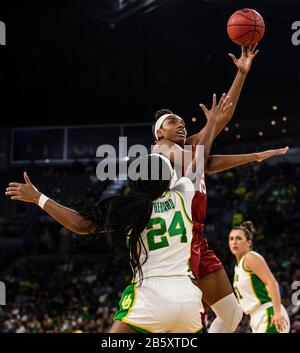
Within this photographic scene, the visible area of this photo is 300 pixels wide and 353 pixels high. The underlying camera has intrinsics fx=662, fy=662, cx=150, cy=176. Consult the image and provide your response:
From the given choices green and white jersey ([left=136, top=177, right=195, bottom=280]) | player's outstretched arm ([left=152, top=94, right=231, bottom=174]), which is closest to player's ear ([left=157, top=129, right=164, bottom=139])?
player's outstretched arm ([left=152, top=94, right=231, bottom=174])

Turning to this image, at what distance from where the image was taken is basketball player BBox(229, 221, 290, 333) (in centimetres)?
585

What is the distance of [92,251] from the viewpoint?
17828mm

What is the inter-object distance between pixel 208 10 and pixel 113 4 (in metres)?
2.49

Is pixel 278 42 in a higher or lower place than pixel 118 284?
higher

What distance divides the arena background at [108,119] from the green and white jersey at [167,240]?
839 centimetres

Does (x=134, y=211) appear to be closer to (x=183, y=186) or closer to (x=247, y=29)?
(x=183, y=186)

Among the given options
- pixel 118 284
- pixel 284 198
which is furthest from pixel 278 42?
pixel 118 284

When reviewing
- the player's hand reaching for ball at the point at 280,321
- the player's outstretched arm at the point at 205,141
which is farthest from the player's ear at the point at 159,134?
the player's hand reaching for ball at the point at 280,321

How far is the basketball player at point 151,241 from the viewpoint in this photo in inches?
135

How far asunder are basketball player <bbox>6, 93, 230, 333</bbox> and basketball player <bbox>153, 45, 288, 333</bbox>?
49 cm

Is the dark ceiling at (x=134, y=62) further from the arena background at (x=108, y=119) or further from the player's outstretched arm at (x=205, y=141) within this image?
the player's outstretched arm at (x=205, y=141)
